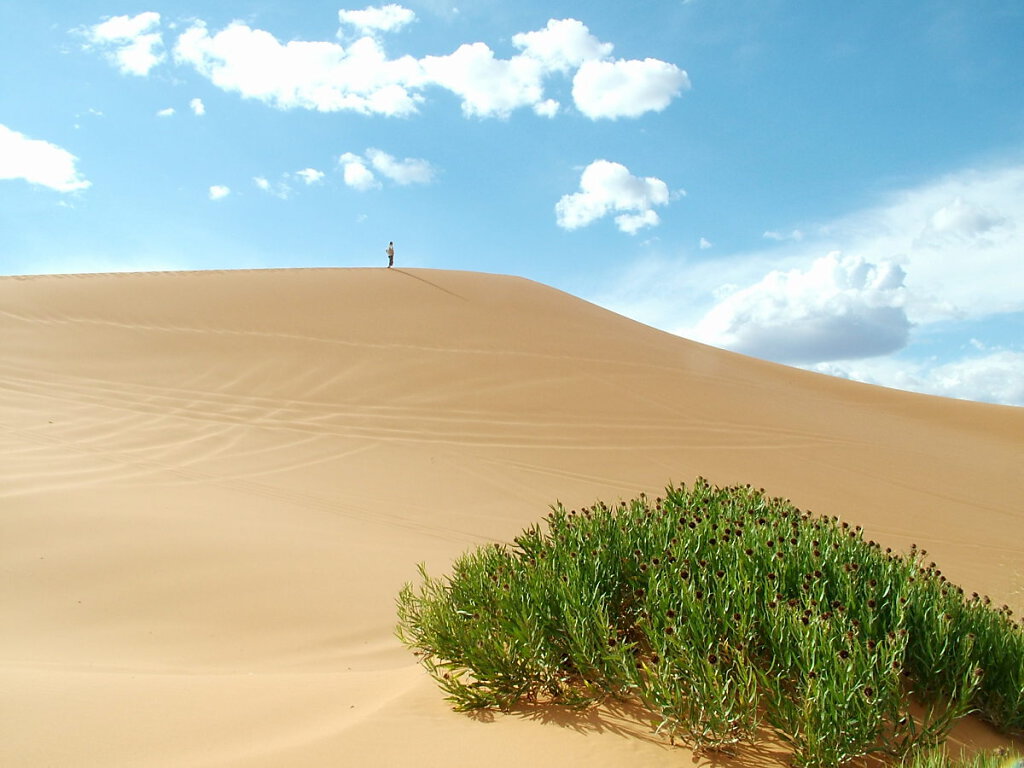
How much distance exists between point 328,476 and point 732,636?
30.3 feet

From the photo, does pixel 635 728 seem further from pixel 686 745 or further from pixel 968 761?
→ pixel 968 761

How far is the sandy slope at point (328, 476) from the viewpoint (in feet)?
12.0

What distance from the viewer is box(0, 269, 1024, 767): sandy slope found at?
12.0ft

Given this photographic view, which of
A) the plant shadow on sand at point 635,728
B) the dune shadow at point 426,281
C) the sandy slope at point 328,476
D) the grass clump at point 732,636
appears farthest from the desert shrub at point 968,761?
the dune shadow at point 426,281

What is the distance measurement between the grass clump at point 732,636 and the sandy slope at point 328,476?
0.80 ft

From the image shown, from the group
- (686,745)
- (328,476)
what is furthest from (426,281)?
(686,745)

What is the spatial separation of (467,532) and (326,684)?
4.99 m

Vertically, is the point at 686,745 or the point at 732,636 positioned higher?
the point at 732,636

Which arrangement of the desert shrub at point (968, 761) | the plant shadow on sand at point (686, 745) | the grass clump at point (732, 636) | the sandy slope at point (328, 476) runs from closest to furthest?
the desert shrub at point (968, 761)
the grass clump at point (732, 636)
the plant shadow on sand at point (686, 745)
the sandy slope at point (328, 476)

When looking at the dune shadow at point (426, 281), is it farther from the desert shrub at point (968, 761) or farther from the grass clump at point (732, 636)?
the desert shrub at point (968, 761)

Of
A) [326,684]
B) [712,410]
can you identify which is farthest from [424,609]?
[712,410]

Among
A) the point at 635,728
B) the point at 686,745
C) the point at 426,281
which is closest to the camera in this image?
the point at 686,745

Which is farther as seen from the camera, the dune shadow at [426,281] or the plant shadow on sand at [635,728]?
the dune shadow at [426,281]

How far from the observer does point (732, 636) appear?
3189 mm
